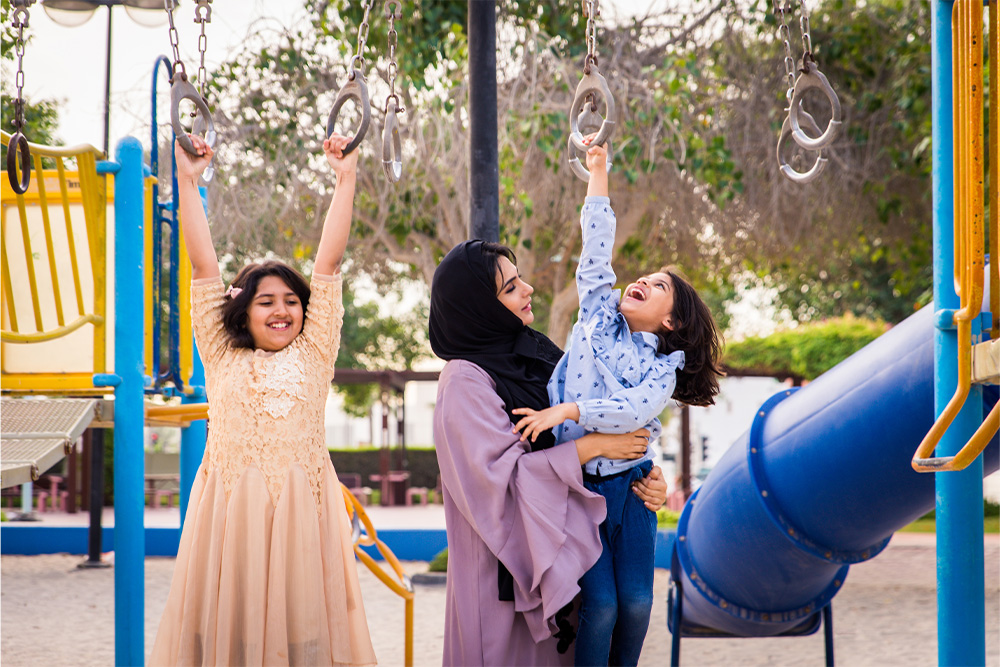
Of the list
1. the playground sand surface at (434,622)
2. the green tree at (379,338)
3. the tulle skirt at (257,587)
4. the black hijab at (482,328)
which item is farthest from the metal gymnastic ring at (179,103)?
the green tree at (379,338)

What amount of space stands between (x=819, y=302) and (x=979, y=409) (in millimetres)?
19137

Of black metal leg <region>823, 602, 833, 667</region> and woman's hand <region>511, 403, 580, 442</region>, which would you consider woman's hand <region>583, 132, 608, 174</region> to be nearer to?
woman's hand <region>511, 403, 580, 442</region>

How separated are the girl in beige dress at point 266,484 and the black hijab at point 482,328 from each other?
389mm

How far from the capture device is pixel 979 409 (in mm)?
2922

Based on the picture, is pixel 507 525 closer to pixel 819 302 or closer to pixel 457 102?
pixel 457 102

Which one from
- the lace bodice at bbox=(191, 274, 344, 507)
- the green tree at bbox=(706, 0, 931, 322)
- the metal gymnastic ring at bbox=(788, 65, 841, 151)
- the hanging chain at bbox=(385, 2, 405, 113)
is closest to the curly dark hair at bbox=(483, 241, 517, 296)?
the lace bodice at bbox=(191, 274, 344, 507)

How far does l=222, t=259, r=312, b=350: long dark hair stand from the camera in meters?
2.77

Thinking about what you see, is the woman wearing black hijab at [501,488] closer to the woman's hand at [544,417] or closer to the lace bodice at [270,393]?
the woman's hand at [544,417]

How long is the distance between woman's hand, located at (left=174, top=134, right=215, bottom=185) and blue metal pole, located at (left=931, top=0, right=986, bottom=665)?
232cm

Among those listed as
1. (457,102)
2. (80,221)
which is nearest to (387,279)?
(457,102)

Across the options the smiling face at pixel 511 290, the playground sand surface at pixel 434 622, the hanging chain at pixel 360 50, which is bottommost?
the playground sand surface at pixel 434 622

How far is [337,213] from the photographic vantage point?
277 centimetres

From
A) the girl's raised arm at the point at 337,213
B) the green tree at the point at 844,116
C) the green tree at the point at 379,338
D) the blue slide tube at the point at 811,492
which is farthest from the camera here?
the green tree at the point at 379,338

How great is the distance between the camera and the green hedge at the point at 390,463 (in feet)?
62.5
